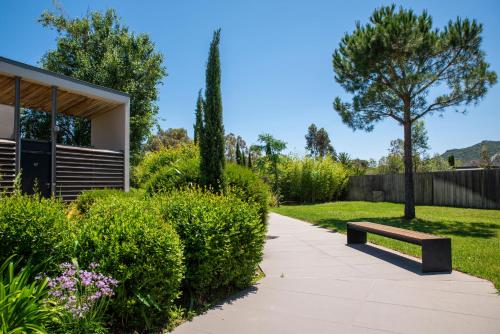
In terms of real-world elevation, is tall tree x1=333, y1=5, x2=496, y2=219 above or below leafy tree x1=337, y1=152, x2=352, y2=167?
above

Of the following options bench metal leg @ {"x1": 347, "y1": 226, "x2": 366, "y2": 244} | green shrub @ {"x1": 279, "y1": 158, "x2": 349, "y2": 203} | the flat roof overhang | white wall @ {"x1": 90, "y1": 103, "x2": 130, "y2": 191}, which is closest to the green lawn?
bench metal leg @ {"x1": 347, "y1": 226, "x2": 366, "y2": 244}

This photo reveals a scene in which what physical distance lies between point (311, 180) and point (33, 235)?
20.0m

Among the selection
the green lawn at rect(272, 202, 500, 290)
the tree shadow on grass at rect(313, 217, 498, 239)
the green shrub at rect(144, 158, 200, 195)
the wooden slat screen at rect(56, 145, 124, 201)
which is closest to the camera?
the green lawn at rect(272, 202, 500, 290)

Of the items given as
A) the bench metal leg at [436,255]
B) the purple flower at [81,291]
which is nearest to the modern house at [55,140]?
the purple flower at [81,291]

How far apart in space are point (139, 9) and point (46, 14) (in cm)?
1816

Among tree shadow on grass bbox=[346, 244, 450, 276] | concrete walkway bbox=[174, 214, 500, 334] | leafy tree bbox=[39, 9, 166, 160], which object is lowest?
concrete walkway bbox=[174, 214, 500, 334]

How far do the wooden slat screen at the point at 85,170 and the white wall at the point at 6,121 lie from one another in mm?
4097

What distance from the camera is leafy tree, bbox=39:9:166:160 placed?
21.2 metres

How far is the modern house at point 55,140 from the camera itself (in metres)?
8.75

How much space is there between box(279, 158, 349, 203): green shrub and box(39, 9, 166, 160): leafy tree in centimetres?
1013

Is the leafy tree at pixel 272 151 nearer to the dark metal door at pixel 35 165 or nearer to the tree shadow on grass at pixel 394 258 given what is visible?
the dark metal door at pixel 35 165

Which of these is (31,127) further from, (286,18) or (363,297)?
(363,297)

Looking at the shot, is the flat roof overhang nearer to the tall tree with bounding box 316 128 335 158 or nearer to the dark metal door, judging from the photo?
the dark metal door

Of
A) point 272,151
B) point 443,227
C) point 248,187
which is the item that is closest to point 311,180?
point 272,151
